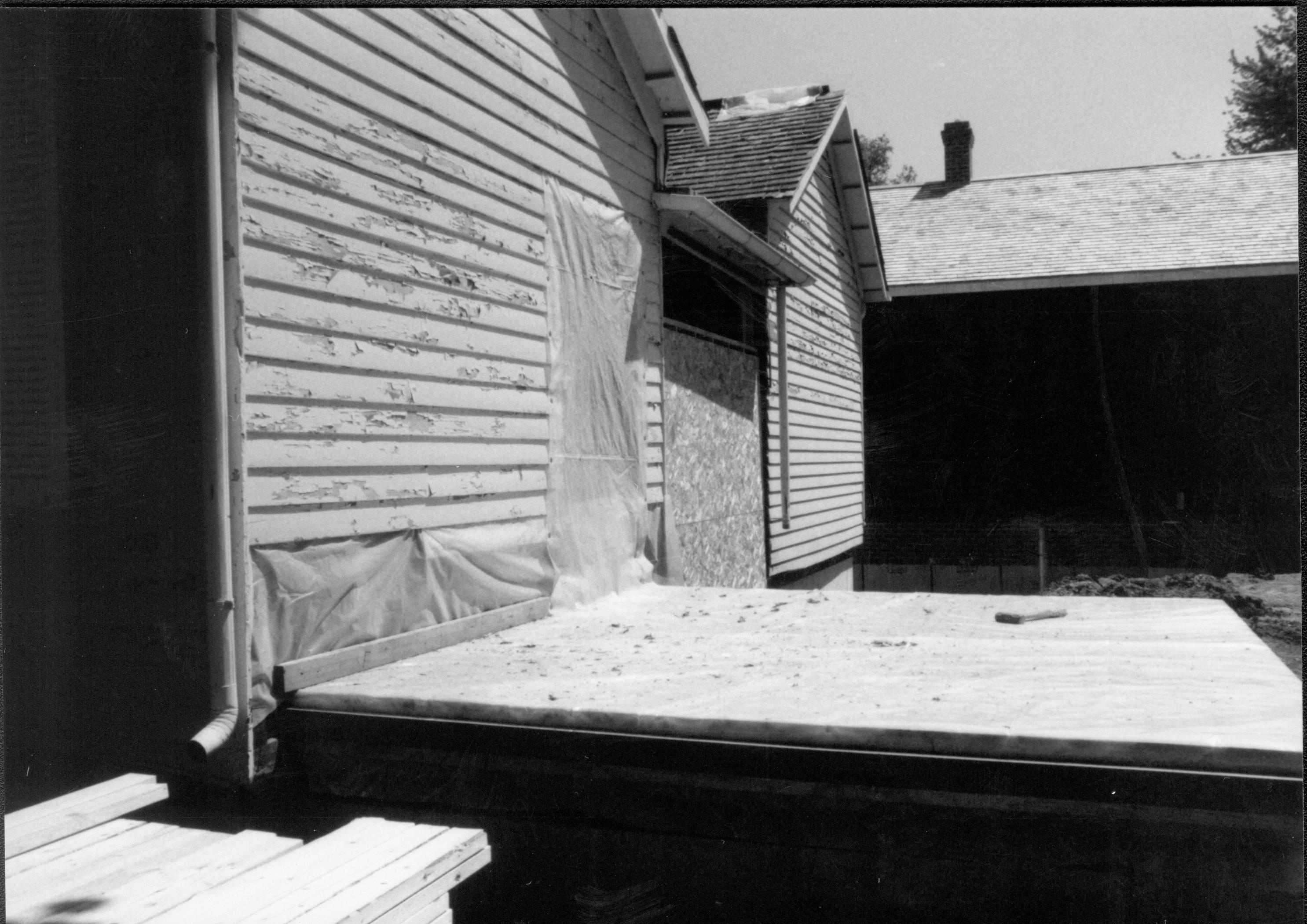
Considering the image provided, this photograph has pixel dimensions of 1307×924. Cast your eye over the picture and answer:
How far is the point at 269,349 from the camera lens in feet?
13.1

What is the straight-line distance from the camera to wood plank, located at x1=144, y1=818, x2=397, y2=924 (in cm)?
250

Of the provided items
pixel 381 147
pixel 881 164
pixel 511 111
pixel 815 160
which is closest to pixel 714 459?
pixel 815 160

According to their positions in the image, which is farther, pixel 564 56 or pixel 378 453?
pixel 564 56

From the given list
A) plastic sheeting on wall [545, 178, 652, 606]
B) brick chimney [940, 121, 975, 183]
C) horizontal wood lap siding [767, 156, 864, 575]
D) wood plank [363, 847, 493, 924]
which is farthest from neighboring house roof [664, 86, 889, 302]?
wood plank [363, 847, 493, 924]

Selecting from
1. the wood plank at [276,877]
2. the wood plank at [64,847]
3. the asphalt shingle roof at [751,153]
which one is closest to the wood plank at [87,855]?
the wood plank at [64,847]

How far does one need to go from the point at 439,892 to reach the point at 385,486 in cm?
223

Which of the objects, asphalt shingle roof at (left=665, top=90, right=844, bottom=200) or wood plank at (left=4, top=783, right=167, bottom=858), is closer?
wood plank at (left=4, top=783, right=167, bottom=858)

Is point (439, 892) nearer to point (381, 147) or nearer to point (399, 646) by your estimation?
point (399, 646)

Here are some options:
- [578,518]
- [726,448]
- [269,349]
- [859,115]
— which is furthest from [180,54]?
[859,115]

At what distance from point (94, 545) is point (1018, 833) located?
348 centimetres

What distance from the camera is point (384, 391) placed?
471 cm

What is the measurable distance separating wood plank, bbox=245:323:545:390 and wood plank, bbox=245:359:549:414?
1.2 inches

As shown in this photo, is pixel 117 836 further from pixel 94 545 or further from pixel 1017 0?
pixel 1017 0

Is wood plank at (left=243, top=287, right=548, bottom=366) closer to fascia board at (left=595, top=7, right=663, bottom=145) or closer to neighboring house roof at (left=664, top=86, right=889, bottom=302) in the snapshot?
fascia board at (left=595, top=7, right=663, bottom=145)
